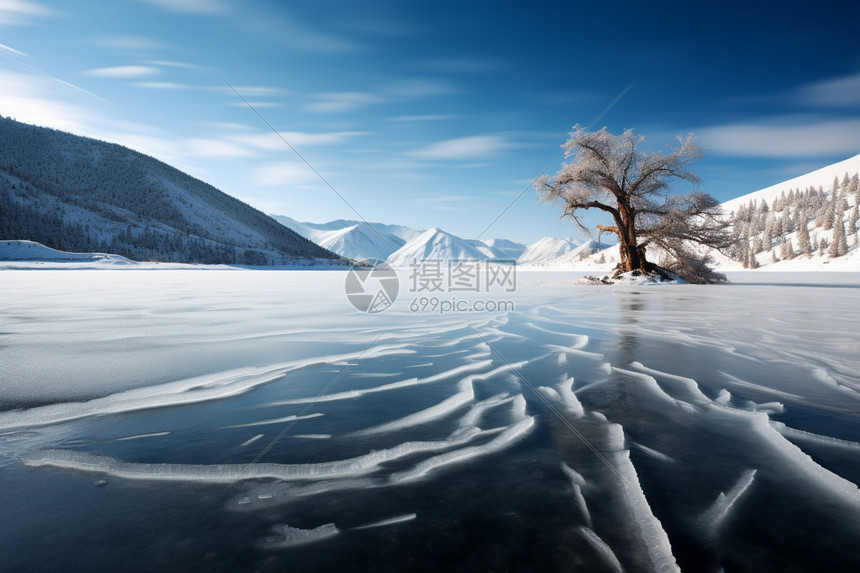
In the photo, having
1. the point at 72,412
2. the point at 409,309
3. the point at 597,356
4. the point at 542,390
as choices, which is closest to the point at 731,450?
the point at 542,390

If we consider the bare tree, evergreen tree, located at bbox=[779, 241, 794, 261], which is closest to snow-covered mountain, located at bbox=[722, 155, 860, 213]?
evergreen tree, located at bbox=[779, 241, 794, 261]

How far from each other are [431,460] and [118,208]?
430ft

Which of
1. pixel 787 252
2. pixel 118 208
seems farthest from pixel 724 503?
pixel 118 208

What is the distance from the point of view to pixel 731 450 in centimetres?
259

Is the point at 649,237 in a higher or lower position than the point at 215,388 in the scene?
higher

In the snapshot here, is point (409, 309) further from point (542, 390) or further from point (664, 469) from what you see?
point (664, 469)

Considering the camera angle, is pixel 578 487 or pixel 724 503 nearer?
pixel 724 503

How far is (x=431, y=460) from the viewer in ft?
8.20

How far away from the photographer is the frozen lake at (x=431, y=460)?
1.68 m

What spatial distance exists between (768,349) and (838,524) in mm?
4869

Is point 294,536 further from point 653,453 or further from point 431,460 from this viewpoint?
point 653,453

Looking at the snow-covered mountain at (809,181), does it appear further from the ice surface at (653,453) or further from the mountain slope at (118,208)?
the ice surface at (653,453)

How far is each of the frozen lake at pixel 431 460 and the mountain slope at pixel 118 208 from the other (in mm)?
102392

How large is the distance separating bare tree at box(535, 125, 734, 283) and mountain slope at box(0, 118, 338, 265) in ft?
311
